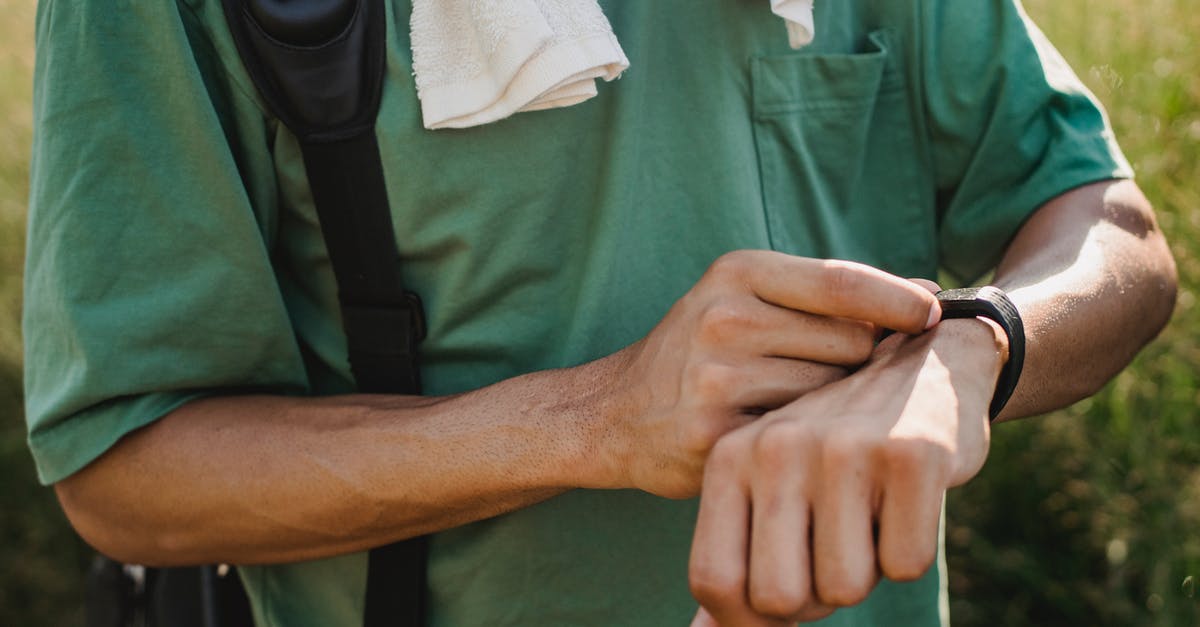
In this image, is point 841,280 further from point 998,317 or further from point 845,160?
point 845,160

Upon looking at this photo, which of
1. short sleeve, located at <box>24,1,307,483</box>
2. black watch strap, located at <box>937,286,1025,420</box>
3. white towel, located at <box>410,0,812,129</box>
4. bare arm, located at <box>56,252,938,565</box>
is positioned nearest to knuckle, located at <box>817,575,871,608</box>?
bare arm, located at <box>56,252,938,565</box>

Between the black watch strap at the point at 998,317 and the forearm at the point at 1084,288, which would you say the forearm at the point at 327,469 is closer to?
the black watch strap at the point at 998,317

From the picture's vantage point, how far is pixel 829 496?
3.12 ft

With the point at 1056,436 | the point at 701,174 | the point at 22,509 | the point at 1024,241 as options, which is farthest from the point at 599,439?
the point at 22,509

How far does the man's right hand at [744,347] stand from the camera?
42.6 inches

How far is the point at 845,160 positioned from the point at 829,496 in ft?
2.45

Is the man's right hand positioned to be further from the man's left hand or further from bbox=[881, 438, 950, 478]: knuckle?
bbox=[881, 438, 950, 478]: knuckle

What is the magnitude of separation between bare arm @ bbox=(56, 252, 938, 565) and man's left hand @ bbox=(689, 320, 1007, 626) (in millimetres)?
83

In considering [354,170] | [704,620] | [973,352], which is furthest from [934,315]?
[354,170]

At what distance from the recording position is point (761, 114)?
1490 mm

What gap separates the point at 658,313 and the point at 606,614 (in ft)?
1.35

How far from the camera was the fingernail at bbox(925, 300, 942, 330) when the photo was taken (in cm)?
113

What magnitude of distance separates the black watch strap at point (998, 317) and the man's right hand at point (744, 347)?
0.09 ft

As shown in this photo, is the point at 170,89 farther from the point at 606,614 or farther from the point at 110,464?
the point at 606,614
